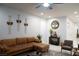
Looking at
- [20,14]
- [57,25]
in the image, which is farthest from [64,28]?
[20,14]

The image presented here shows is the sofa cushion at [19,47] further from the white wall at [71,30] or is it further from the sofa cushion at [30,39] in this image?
the white wall at [71,30]

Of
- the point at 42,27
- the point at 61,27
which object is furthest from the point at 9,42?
the point at 61,27

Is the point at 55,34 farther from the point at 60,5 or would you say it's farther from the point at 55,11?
the point at 60,5

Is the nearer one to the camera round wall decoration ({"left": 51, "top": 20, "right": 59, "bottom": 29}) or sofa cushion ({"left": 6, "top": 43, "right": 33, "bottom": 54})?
sofa cushion ({"left": 6, "top": 43, "right": 33, "bottom": 54})

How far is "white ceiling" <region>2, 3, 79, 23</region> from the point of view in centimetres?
208

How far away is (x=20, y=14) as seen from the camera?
7.14ft

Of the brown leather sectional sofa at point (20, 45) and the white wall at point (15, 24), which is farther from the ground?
the white wall at point (15, 24)

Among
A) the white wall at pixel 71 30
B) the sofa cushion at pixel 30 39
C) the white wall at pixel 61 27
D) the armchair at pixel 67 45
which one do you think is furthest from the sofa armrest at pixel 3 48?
the white wall at pixel 71 30

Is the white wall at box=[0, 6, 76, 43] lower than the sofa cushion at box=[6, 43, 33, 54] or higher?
higher

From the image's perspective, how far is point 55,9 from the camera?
2.17 meters

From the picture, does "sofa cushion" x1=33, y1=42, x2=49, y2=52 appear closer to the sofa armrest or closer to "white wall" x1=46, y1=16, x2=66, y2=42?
"white wall" x1=46, y1=16, x2=66, y2=42

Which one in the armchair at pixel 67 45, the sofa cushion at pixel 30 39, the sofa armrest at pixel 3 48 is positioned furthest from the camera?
the sofa cushion at pixel 30 39

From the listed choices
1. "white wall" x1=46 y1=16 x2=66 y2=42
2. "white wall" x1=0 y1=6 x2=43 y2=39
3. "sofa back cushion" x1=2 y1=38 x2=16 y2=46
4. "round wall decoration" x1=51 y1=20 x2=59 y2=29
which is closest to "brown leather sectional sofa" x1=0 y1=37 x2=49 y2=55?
"sofa back cushion" x1=2 y1=38 x2=16 y2=46

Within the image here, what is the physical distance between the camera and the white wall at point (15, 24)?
6.71ft
